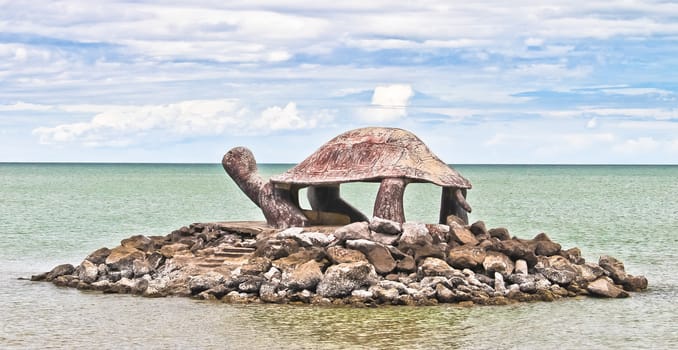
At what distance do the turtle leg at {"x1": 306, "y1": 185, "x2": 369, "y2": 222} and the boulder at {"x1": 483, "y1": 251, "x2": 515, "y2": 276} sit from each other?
483 centimetres

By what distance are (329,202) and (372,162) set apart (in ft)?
8.92

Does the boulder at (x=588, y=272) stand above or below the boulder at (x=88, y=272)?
above

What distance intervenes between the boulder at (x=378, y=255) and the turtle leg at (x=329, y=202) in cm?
448

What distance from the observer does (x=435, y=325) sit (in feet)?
55.0

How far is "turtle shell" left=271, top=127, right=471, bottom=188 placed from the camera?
2105cm

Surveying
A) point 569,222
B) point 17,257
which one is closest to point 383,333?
point 17,257

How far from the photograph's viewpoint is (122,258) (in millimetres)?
21141

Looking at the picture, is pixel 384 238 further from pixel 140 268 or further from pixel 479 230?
pixel 140 268

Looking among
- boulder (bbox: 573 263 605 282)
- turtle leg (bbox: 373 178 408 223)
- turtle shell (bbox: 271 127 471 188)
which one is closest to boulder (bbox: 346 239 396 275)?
turtle leg (bbox: 373 178 408 223)

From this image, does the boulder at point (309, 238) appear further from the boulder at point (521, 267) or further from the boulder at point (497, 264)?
the boulder at point (521, 267)

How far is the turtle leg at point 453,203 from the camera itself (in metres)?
21.9

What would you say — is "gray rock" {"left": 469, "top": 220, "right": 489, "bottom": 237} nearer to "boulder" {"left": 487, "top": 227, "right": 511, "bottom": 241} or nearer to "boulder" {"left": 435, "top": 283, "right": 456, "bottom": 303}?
"boulder" {"left": 487, "top": 227, "right": 511, "bottom": 241}

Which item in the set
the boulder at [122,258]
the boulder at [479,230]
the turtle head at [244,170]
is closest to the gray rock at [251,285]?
the boulder at [122,258]

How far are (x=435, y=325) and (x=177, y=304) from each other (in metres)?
4.68
